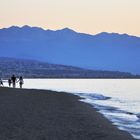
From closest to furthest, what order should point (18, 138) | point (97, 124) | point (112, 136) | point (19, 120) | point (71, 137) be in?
point (18, 138) → point (71, 137) → point (112, 136) → point (19, 120) → point (97, 124)

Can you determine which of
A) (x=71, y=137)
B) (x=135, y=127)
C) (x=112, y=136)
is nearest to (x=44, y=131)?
(x=71, y=137)

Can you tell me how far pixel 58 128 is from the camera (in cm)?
2292

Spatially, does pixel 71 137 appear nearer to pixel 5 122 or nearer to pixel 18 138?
pixel 18 138

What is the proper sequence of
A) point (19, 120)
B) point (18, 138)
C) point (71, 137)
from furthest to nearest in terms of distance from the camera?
point (19, 120) < point (71, 137) < point (18, 138)

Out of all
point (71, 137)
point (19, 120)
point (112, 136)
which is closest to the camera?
point (71, 137)

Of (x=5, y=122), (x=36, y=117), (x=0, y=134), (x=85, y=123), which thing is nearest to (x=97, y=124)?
(x=85, y=123)

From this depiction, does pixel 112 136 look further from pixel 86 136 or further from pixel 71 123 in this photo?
pixel 71 123

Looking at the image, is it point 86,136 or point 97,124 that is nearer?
point 86,136

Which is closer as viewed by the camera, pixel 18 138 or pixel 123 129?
pixel 18 138

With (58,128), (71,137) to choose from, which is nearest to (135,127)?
(58,128)

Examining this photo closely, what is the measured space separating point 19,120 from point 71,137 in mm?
5422

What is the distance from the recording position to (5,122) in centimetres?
2358

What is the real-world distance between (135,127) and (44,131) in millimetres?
7586

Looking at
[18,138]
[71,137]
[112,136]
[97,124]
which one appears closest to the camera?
[18,138]
